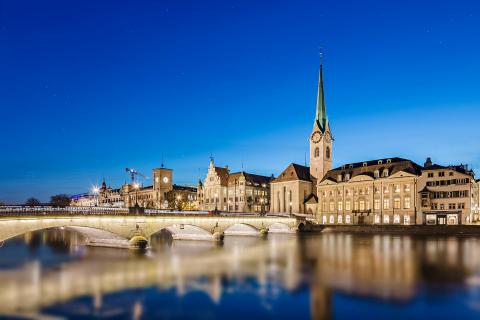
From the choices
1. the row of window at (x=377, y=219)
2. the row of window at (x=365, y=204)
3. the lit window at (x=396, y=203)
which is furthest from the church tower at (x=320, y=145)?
the lit window at (x=396, y=203)

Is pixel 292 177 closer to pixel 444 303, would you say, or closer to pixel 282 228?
pixel 282 228

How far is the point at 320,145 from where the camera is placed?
139 metres

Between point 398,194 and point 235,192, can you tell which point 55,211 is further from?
point 235,192

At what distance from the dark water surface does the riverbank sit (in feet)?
119

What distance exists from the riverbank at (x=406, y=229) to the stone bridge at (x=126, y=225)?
1747 centimetres

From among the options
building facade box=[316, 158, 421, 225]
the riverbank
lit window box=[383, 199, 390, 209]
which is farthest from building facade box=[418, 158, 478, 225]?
the riverbank

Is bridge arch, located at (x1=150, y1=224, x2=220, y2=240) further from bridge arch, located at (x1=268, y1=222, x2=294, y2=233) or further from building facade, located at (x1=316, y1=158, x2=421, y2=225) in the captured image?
building facade, located at (x1=316, y1=158, x2=421, y2=225)

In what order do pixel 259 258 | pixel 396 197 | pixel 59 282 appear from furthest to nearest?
pixel 396 197 → pixel 259 258 → pixel 59 282

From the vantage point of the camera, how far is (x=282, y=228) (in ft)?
354

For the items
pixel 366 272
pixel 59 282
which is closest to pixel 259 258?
pixel 366 272

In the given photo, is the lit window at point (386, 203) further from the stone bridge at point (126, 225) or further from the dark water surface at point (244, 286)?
the dark water surface at point (244, 286)

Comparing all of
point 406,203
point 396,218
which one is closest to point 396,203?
point 406,203

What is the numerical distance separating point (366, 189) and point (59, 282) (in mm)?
92942

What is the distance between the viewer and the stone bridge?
44594 millimetres
